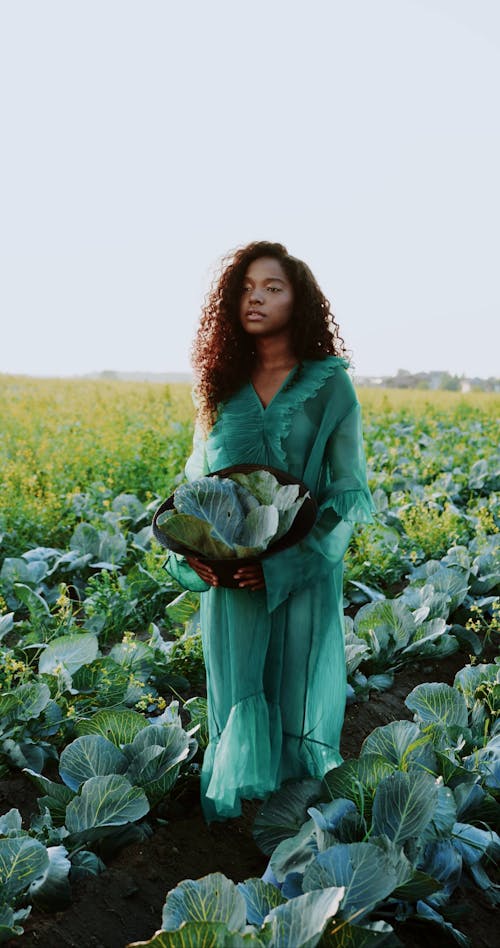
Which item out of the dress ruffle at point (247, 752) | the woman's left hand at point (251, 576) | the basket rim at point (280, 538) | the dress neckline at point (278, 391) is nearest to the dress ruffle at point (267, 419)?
the dress neckline at point (278, 391)

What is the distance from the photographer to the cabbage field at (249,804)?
223 centimetres

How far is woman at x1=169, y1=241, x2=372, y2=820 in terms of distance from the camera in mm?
2715

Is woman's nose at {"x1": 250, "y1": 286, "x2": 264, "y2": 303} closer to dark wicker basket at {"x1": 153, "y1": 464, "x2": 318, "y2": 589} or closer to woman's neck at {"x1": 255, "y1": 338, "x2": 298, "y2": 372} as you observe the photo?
woman's neck at {"x1": 255, "y1": 338, "x2": 298, "y2": 372}

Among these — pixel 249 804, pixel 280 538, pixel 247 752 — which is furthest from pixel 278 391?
pixel 249 804

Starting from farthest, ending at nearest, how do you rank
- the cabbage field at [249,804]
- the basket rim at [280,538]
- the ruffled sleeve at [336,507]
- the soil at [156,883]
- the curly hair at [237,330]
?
1. the curly hair at [237,330]
2. the ruffled sleeve at [336,507]
3. the basket rim at [280,538]
4. the soil at [156,883]
5. the cabbage field at [249,804]

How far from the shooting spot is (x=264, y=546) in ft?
8.09

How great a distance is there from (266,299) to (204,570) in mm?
830

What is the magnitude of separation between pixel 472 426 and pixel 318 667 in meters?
10.9

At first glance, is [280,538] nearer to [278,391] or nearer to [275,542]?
[275,542]

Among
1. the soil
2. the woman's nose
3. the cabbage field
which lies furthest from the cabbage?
the soil

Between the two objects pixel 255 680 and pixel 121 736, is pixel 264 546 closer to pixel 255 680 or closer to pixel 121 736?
pixel 255 680

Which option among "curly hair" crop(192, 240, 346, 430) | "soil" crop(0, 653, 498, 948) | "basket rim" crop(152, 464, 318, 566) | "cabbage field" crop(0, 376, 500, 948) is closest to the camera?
"cabbage field" crop(0, 376, 500, 948)

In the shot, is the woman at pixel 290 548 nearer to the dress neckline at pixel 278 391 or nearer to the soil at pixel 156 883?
the dress neckline at pixel 278 391

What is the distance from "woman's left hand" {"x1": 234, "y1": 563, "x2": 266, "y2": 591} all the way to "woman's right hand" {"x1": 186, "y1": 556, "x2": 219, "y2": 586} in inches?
2.6
